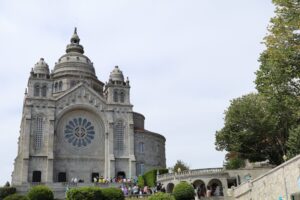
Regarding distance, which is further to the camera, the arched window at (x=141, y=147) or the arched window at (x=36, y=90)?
the arched window at (x=141, y=147)

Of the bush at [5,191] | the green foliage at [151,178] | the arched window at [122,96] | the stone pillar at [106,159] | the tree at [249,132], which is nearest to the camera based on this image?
the bush at [5,191]

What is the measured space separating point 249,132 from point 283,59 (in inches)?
728

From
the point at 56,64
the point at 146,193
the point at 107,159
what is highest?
the point at 56,64

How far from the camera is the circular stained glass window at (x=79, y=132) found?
5634cm

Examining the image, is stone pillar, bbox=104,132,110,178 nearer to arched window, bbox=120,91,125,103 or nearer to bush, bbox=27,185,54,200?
A: arched window, bbox=120,91,125,103

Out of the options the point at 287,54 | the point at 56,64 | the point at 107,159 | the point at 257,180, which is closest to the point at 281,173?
the point at 257,180

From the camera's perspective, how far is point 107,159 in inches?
2223

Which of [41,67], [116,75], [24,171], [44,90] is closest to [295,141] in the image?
[24,171]

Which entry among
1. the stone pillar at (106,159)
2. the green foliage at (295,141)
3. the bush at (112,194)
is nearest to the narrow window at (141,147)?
the stone pillar at (106,159)

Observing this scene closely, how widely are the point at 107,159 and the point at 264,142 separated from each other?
73.6ft

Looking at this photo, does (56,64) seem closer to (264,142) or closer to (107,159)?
(107,159)

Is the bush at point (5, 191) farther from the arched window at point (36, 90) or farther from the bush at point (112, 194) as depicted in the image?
the arched window at point (36, 90)

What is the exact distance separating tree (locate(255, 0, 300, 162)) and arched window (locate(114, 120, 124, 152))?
32.6m

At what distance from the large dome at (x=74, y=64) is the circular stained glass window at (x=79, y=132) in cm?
1062
